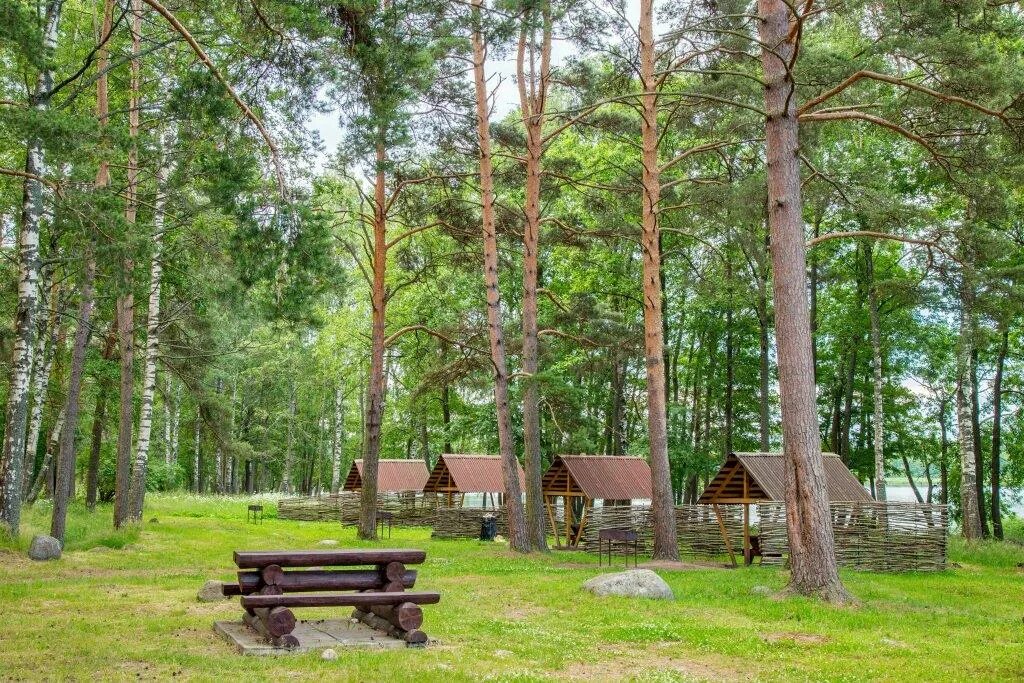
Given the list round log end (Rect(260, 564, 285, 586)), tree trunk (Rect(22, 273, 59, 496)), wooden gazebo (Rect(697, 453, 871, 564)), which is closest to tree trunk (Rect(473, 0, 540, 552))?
wooden gazebo (Rect(697, 453, 871, 564))

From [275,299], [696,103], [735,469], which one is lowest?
[735,469]

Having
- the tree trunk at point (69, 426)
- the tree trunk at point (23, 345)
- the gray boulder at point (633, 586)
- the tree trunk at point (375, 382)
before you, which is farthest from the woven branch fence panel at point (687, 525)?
the tree trunk at point (23, 345)

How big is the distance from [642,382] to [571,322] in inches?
532

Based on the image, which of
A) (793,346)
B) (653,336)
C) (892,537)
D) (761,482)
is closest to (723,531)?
(761,482)

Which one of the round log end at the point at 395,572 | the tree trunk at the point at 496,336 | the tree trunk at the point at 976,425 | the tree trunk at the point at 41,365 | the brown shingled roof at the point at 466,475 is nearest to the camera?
the round log end at the point at 395,572

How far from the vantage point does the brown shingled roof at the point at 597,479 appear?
23134 millimetres

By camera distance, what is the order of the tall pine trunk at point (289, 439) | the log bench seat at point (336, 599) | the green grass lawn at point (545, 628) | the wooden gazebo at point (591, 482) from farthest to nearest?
the tall pine trunk at point (289, 439)
the wooden gazebo at point (591, 482)
the log bench seat at point (336, 599)
the green grass lawn at point (545, 628)

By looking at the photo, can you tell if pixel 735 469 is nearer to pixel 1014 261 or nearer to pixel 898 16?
pixel 898 16

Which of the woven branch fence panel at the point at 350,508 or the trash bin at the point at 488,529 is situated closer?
the trash bin at the point at 488,529

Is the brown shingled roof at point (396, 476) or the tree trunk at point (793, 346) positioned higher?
the tree trunk at point (793, 346)

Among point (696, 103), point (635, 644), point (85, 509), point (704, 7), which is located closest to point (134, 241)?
point (635, 644)

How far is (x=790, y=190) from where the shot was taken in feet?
39.4

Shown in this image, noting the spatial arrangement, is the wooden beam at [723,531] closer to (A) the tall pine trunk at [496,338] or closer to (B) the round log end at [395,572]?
(A) the tall pine trunk at [496,338]

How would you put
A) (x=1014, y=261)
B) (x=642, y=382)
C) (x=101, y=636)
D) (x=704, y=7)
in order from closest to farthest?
(x=101, y=636) < (x=704, y=7) < (x=1014, y=261) < (x=642, y=382)
